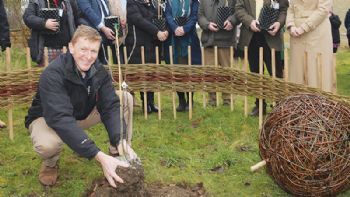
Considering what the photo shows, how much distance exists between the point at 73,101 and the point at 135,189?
953 mm

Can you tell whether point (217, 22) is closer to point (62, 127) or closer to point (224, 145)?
point (224, 145)

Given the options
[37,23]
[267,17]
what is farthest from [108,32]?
[267,17]

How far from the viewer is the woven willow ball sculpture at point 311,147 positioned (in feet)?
12.4

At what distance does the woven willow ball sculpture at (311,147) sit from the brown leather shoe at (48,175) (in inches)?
75.2

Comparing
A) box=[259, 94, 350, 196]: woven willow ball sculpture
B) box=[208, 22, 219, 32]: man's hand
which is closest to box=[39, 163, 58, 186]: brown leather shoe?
box=[259, 94, 350, 196]: woven willow ball sculpture

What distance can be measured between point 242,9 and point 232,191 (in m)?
2.72

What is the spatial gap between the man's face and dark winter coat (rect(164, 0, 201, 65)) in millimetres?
2505

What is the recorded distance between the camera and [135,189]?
12.8 feet

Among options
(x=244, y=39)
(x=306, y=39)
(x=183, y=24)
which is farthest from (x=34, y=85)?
(x=306, y=39)

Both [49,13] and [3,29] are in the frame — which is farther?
A: [3,29]

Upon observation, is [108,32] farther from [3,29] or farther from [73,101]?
[73,101]

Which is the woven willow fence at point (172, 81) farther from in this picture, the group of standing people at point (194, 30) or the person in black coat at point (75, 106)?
the person in black coat at point (75, 106)

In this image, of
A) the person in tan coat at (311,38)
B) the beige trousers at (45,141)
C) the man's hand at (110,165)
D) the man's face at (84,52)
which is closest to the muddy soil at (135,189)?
the man's hand at (110,165)

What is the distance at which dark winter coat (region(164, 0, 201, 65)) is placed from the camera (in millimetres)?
6445
